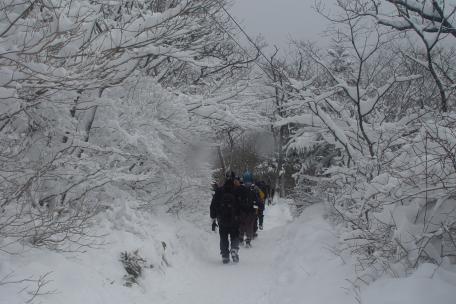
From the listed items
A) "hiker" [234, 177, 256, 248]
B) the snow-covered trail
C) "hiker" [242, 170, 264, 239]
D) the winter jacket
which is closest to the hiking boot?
the snow-covered trail

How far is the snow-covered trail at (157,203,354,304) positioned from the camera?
5875mm

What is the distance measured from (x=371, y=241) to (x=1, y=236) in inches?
142

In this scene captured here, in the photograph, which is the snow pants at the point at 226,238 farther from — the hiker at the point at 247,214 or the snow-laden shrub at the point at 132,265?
the snow-laden shrub at the point at 132,265

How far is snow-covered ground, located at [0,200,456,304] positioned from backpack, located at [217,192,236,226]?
861 millimetres

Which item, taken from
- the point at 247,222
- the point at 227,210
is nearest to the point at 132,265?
the point at 227,210

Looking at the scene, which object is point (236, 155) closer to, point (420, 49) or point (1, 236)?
point (420, 49)

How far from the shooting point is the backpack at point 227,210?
966cm

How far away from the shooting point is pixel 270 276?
8.16 metres

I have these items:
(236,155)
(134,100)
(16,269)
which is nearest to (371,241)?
(16,269)

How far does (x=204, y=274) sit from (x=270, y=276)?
4.17ft

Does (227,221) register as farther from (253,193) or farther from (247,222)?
(253,193)

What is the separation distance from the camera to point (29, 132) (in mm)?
6121

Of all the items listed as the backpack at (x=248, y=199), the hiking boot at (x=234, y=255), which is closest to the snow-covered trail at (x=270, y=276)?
the hiking boot at (x=234, y=255)

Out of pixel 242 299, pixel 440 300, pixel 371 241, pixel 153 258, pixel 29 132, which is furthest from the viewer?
pixel 153 258
